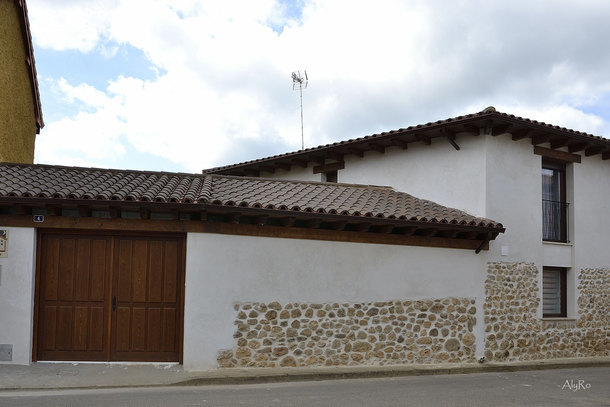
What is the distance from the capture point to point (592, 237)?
15281 mm

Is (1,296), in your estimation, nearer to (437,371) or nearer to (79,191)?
(79,191)

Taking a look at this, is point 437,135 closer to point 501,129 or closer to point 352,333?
point 501,129

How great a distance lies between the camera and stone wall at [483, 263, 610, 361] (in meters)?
13.0

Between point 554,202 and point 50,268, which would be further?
point 554,202

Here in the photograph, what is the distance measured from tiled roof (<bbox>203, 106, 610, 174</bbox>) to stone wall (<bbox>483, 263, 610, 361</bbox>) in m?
2.96

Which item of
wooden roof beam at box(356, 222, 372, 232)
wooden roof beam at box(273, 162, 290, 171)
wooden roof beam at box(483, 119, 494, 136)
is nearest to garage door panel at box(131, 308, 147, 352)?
wooden roof beam at box(356, 222, 372, 232)

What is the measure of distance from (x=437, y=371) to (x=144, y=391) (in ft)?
17.6

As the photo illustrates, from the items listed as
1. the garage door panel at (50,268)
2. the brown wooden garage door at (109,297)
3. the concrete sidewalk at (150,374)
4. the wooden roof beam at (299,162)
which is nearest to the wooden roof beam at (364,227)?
the concrete sidewalk at (150,374)

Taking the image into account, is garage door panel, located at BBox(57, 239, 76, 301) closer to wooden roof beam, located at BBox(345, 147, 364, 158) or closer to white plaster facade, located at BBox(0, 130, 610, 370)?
white plaster facade, located at BBox(0, 130, 610, 370)

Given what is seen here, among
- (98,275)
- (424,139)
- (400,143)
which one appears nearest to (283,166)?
(400,143)

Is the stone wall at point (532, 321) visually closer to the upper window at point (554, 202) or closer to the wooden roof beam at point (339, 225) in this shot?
the upper window at point (554, 202)

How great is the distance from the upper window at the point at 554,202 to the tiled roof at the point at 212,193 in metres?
2.69

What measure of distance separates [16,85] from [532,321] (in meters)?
14.0

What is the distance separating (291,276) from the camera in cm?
1134
